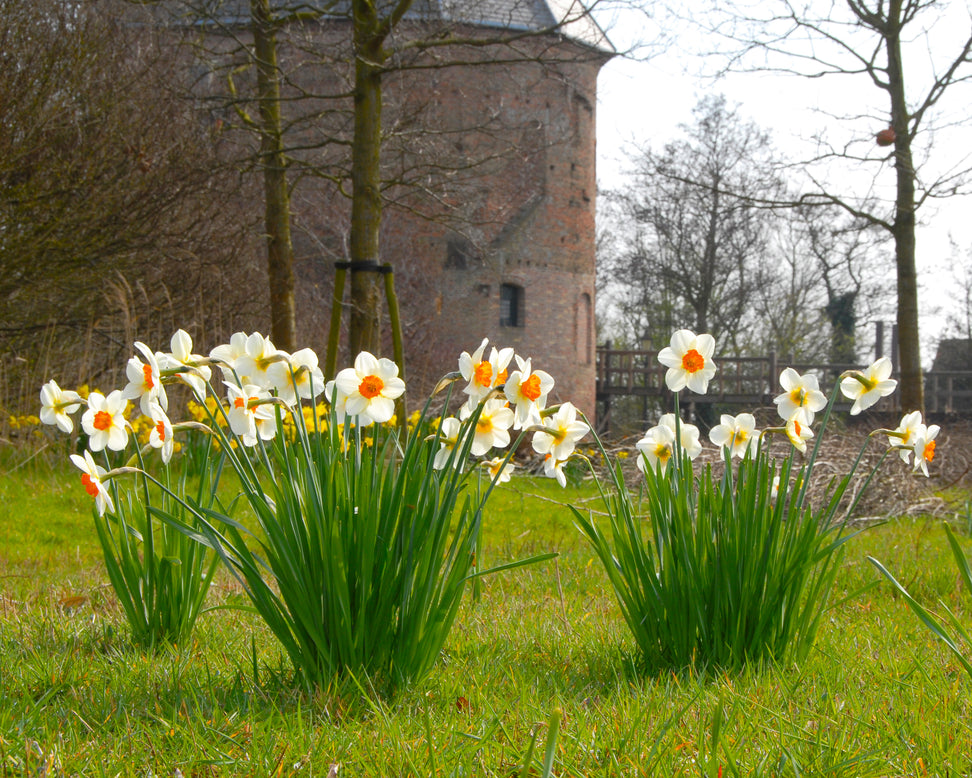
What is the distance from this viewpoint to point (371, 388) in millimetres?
1702

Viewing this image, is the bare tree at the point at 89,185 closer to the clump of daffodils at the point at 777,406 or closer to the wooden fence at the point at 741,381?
the clump of daffodils at the point at 777,406

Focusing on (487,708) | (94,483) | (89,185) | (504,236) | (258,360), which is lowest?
(487,708)

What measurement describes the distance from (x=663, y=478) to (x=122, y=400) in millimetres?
1180

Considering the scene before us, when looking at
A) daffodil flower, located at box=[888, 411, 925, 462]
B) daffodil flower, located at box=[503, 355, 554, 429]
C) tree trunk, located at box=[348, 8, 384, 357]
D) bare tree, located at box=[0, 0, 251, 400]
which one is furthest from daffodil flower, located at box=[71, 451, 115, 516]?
tree trunk, located at box=[348, 8, 384, 357]

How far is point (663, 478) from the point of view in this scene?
1.96 m

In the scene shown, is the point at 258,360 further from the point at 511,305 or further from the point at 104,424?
the point at 511,305

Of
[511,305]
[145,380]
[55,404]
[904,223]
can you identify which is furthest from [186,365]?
[511,305]

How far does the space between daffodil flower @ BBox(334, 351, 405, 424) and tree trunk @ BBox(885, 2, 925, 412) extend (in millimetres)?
8854

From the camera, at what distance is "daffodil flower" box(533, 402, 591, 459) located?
1.93 m

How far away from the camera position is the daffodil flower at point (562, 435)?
1.93 m

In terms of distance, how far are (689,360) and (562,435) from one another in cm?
34

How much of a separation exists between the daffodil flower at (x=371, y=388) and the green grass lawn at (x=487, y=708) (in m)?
0.53

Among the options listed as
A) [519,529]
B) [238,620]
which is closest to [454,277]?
[519,529]

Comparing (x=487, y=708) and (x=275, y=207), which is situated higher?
(x=275, y=207)
